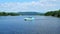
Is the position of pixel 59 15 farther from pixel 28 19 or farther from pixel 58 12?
pixel 28 19

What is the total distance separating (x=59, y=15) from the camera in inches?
1861

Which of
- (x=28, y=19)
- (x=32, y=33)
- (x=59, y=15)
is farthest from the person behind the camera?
(x=59, y=15)

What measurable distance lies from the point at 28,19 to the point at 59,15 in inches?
642

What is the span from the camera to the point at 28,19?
33219 mm

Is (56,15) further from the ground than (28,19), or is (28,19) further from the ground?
(28,19)

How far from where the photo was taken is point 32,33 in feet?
48.4

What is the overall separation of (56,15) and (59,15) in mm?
2239

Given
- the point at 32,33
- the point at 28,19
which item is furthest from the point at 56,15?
the point at 32,33

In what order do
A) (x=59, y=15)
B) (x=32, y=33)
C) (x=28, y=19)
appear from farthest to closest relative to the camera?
(x=59, y=15), (x=28, y=19), (x=32, y=33)

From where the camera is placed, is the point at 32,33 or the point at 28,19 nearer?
the point at 32,33

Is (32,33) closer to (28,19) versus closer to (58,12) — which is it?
(28,19)

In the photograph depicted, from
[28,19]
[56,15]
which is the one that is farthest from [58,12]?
[28,19]

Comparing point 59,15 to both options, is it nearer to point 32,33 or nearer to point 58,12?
point 58,12

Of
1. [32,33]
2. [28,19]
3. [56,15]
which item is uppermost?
[32,33]
